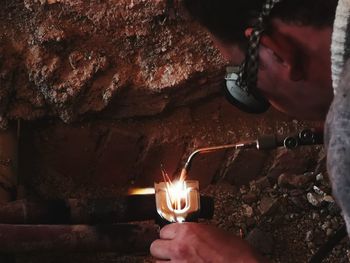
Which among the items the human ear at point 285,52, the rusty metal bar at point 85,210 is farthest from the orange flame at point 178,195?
the human ear at point 285,52

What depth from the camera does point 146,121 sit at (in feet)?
5.19

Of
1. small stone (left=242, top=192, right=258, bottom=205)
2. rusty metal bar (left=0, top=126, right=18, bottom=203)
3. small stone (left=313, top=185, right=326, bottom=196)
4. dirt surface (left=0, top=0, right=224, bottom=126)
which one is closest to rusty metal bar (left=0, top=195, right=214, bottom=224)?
rusty metal bar (left=0, top=126, right=18, bottom=203)

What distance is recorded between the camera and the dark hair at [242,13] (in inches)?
30.7

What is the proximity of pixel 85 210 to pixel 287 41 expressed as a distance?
2.37 feet

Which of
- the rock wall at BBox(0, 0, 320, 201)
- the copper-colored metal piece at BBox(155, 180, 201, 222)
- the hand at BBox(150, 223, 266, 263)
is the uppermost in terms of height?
the rock wall at BBox(0, 0, 320, 201)

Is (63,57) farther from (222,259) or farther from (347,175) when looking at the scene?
(347,175)

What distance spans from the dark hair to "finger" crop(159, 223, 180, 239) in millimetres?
414

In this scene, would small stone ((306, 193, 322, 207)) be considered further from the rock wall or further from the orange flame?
the orange flame

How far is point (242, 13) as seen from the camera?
843mm

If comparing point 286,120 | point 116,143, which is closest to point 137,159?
point 116,143

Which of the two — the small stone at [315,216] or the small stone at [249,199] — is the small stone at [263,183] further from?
the small stone at [315,216]

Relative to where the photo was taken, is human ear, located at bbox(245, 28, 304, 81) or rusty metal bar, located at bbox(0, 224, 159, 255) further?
rusty metal bar, located at bbox(0, 224, 159, 255)

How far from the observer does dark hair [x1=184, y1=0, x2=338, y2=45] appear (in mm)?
781

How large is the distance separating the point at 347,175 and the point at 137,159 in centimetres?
101
